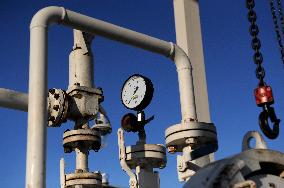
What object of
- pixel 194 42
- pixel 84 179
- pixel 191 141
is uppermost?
pixel 194 42

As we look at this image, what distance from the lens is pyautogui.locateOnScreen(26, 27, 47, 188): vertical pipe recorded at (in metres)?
3.95

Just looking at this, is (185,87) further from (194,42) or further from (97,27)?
(194,42)

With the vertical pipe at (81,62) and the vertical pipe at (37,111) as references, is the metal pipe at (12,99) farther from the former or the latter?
the vertical pipe at (37,111)

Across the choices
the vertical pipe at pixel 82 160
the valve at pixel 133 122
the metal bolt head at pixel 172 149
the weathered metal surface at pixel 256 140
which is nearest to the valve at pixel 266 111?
the weathered metal surface at pixel 256 140

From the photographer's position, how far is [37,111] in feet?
13.8

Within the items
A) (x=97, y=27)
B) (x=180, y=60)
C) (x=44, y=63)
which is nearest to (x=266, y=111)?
(x=44, y=63)

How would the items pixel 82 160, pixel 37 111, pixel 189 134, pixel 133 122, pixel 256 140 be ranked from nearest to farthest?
1. pixel 256 140
2. pixel 37 111
3. pixel 189 134
4. pixel 82 160
5. pixel 133 122

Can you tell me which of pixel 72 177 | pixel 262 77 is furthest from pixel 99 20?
pixel 262 77

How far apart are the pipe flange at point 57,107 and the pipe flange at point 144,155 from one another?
44.6 inches

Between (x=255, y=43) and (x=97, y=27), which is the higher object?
(x=97, y=27)

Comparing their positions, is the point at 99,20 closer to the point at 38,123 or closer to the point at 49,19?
the point at 49,19

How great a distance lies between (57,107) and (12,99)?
616mm

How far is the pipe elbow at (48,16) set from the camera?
4.79m

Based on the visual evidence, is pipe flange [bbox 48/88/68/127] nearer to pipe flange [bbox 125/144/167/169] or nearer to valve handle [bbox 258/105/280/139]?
pipe flange [bbox 125/144/167/169]
